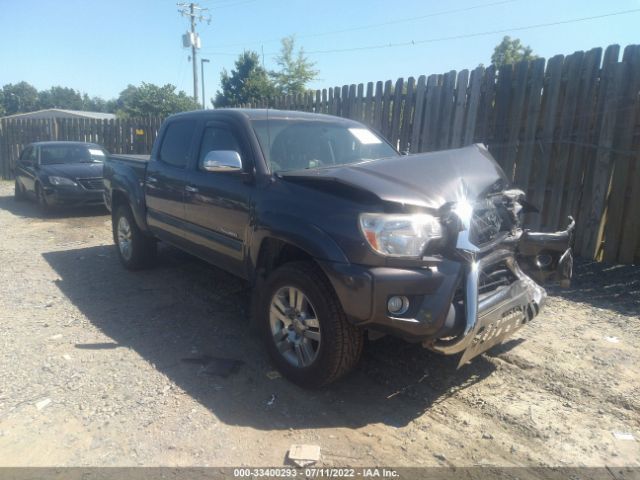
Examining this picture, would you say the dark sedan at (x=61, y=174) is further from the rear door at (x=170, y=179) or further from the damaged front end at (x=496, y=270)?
the damaged front end at (x=496, y=270)

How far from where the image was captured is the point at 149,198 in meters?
5.59

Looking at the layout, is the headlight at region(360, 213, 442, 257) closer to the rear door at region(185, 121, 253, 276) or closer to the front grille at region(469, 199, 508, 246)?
the front grille at region(469, 199, 508, 246)

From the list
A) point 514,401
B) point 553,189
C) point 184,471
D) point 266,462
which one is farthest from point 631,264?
point 184,471

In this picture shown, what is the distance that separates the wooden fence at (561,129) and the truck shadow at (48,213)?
7.72 m

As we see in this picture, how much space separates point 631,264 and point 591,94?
6.87 feet

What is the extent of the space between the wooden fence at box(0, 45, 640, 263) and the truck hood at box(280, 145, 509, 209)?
2.87 meters

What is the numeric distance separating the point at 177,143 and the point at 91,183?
6544mm

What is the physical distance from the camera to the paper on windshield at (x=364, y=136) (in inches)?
181

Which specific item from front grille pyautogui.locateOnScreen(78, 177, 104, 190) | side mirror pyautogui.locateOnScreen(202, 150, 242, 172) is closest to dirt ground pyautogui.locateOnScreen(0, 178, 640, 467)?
side mirror pyautogui.locateOnScreen(202, 150, 242, 172)

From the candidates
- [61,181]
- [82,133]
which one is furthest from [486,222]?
[82,133]

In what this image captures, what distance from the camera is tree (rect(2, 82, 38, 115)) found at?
10938cm

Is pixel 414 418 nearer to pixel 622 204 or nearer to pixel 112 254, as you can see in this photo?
pixel 622 204

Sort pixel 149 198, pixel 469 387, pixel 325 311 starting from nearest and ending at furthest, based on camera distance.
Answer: pixel 325 311 < pixel 469 387 < pixel 149 198

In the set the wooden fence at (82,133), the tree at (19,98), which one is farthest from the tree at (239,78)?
the tree at (19,98)
